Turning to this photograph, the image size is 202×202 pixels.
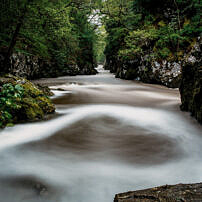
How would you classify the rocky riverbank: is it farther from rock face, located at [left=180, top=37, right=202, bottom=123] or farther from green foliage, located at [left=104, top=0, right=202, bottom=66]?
green foliage, located at [left=104, top=0, right=202, bottom=66]

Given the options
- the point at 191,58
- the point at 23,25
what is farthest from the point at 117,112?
the point at 191,58

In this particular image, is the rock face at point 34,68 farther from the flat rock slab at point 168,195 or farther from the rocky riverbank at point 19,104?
the flat rock slab at point 168,195

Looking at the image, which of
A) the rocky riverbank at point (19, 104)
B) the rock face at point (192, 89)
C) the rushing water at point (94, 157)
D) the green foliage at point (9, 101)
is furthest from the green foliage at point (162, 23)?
the rushing water at point (94, 157)

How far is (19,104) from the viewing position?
3.60 meters

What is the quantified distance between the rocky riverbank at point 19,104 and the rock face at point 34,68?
5.85 m

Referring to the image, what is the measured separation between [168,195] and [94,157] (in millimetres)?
1287

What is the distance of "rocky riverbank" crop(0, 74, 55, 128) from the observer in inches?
135

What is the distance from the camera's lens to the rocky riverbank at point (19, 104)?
343 centimetres

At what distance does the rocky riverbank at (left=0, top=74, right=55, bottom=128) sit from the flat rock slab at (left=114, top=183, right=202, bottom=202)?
284 centimetres

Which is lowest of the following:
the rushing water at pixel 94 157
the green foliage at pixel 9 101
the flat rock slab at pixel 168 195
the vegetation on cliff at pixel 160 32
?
the rushing water at pixel 94 157

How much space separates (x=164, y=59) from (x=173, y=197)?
32.0 feet

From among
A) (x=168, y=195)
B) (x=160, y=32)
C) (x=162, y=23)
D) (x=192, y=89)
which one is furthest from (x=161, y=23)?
(x=168, y=195)

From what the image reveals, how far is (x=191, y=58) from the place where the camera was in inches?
353

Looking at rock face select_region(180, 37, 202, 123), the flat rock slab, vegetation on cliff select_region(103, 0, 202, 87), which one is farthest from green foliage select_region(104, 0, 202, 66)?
the flat rock slab
